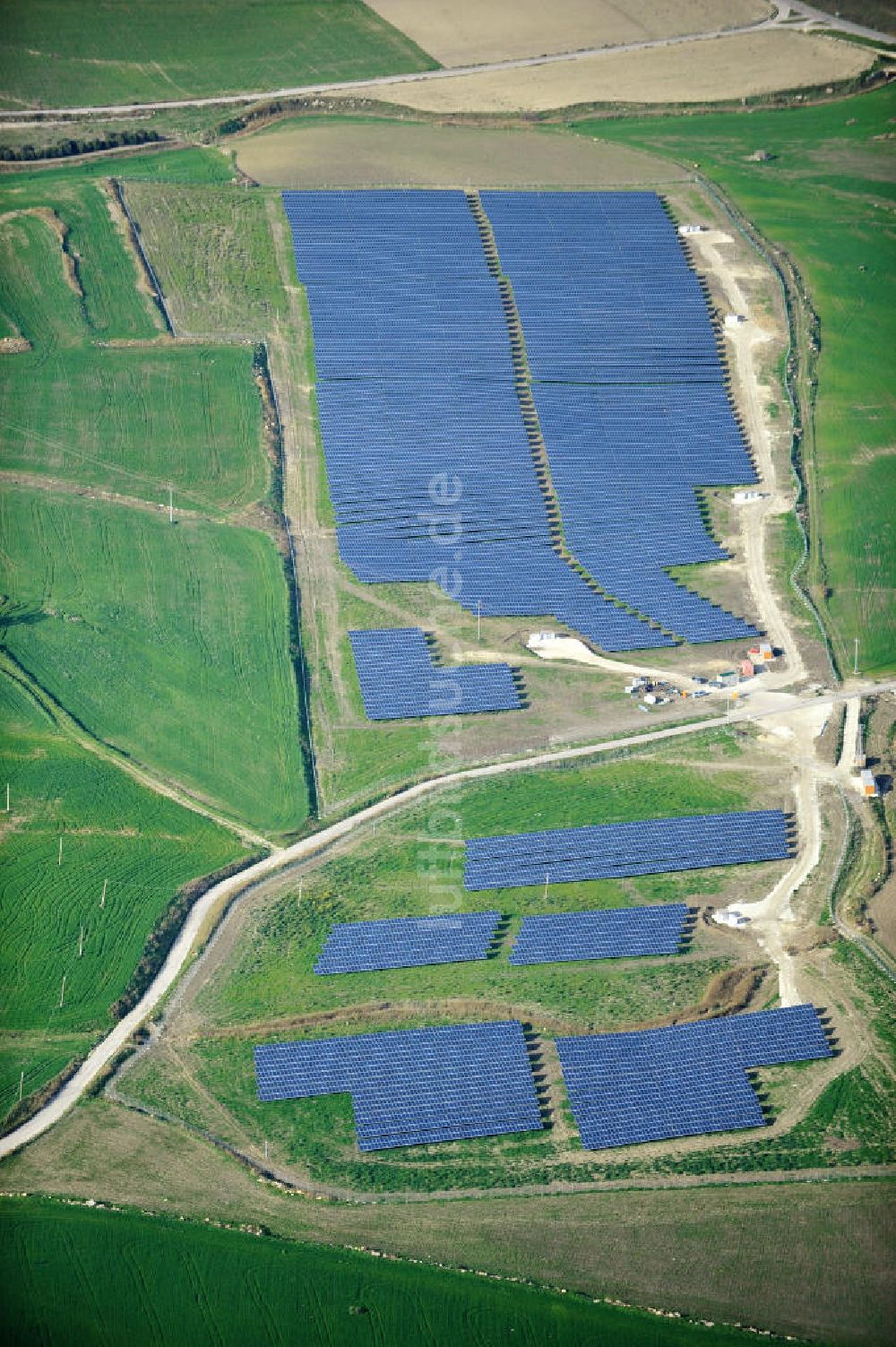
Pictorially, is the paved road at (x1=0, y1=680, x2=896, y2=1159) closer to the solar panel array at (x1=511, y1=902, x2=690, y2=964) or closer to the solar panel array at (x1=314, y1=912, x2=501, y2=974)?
the solar panel array at (x1=314, y1=912, x2=501, y2=974)

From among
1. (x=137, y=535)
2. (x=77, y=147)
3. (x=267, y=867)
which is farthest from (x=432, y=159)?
(x=267, y=867)

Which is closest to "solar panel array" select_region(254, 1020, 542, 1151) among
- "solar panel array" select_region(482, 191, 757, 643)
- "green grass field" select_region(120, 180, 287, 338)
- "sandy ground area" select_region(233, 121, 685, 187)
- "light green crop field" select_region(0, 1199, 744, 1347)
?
"light green crop field" select_region(0, 1199, 744, 1347)

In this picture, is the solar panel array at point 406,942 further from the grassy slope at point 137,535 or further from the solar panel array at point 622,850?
the grassy slope at point 137,535

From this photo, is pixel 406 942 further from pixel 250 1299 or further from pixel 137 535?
pixel 137 535

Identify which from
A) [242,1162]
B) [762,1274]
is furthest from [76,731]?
[762,1274]

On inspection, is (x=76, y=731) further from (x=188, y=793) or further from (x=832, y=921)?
(x=832, y=921)

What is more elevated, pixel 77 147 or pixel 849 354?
pixel 77 147

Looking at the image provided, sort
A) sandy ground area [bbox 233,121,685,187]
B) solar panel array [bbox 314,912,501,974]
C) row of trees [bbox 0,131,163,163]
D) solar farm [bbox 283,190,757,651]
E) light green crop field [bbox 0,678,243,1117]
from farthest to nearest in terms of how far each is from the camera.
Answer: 1. sandy ground area [bbox 233,121,685,187]
2. row of trees [bbox 0,131,163,163]
3. solar farm [bbox 283,190,757,651]
4. solar panel array [bbox 314,912,501,974]
5. light green crop field [bbox 0,678,243,1117]

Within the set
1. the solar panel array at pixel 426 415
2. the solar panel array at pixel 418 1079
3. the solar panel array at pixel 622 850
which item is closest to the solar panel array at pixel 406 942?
the solar panel array at pixel 622 850
